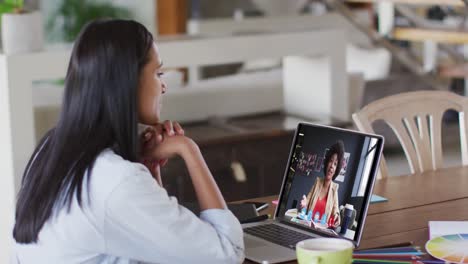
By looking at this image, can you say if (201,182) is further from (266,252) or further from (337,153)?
(337,153)

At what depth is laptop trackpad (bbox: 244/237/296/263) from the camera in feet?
6.51

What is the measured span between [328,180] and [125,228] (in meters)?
0.52

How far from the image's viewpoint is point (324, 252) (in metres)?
1.68

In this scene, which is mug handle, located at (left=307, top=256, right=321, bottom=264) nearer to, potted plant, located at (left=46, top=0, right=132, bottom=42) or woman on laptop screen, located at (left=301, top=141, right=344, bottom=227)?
woman on laptop screen, located at (left=301, top=141, right=344, bottom=227)

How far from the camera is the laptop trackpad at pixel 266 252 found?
1.98 meters

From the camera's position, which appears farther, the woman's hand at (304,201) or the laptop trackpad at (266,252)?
the woman's hand at (304,201)

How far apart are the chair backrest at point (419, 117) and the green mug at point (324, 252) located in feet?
4.14

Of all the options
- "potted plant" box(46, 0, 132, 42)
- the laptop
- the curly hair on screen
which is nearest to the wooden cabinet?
the laptop

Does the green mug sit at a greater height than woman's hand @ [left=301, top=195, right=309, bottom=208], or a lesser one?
greater

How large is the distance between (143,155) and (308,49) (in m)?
2.55

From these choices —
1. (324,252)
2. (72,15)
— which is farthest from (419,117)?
(72,15)

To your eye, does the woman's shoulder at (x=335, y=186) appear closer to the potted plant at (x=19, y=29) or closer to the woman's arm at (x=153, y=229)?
the woman's arm at (x=153, y=229)

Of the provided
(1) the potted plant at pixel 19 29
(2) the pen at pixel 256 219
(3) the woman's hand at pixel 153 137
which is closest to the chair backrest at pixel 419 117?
(2) the pen at pixel 256 219

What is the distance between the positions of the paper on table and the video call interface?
0.71 ft
